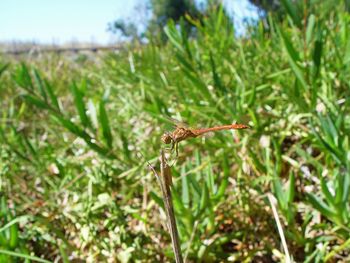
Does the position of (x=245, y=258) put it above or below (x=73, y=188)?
below

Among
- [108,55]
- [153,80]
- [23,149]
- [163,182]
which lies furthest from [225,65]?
[108,55]

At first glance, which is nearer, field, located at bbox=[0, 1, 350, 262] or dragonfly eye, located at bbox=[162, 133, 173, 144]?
dragonfly eye, located at bbox=[162, 133, 173, 144]

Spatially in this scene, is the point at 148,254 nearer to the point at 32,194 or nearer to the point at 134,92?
the point at 32,194

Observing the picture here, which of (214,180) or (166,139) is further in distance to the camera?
(214,180)

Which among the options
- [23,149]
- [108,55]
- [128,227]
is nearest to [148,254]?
[128,227]

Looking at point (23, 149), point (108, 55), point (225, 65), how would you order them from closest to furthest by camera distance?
point (23, 149) → point (225, 65) → point (108, 55)

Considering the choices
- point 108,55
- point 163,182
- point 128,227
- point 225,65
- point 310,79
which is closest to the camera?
point 163,182

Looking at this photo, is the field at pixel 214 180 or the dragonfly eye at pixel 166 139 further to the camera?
the field at pixel 214 180

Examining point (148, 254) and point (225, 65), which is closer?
point (148, 254)

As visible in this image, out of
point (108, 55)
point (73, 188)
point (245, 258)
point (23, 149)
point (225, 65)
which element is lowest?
point (245, 258)
